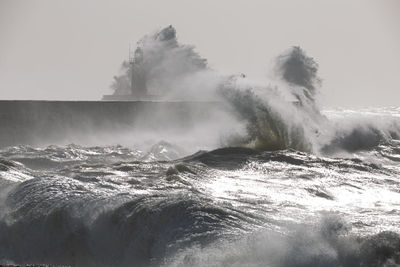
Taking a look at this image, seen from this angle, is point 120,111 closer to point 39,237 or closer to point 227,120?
point 227,120

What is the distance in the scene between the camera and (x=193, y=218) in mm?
6879

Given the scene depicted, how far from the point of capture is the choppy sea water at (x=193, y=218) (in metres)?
6.06

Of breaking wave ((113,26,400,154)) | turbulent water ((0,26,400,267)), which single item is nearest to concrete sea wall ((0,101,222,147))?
breaking wave ((113,26,400,154))

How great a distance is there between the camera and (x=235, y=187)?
9.60 meters

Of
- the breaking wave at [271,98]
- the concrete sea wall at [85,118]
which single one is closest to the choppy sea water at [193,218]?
the breaking wave at [271,98]

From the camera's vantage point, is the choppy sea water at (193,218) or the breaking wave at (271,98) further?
the breaking wave at (271,98)

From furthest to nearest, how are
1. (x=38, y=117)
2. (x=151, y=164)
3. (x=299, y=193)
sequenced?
(x=38, y=117), (x=151, y=164), (x=299, y=193)

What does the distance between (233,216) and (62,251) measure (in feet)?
5.76

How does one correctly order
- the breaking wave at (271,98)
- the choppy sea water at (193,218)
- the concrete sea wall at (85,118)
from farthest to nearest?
1. the concrete sea wall at (85,118)
2. the breaking wave at (271,98)
3. the choppy sea water at (193,218)

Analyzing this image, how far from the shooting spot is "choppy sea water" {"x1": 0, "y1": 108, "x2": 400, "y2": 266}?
19.9ft

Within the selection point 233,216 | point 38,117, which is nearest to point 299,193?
point 233,216

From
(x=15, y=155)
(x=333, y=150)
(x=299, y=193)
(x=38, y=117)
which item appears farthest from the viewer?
(x=38, y=117)

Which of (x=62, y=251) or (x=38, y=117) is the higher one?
(x=38, y=117)

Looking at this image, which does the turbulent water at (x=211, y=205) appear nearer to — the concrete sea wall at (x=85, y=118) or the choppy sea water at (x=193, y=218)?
the choppy sea water at (x=193, y=218)
